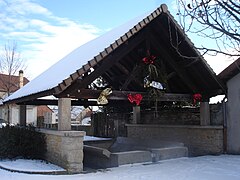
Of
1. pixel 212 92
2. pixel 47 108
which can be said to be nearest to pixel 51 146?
pixel 212 92

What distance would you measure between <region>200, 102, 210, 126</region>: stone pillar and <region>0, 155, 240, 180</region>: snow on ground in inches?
84.9

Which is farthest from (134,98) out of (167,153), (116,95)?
(167,153)

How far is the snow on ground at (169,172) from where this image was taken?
8484mm

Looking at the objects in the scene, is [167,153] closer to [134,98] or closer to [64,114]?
[134,98]

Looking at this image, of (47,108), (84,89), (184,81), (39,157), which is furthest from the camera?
(47,108)

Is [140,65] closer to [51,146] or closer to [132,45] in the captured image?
[132,45]

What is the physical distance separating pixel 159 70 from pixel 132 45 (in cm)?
155

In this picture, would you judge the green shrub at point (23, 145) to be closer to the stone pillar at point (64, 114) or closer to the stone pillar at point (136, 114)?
the stone pillar at point (64, 114)

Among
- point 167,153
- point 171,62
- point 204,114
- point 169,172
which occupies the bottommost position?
point 169,172

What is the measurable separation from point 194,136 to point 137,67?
4.09 meters

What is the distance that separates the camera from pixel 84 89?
10.3 m

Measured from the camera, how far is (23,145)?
11.0m

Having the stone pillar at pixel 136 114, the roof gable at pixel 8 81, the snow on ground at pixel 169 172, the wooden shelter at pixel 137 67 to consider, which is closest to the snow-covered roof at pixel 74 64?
the wooden shelter at pixel 137 67

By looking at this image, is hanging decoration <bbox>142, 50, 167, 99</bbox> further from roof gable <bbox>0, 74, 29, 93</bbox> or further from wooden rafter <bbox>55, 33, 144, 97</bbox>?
roof gable <bbox>0, 74, 29, 93</bbox>
